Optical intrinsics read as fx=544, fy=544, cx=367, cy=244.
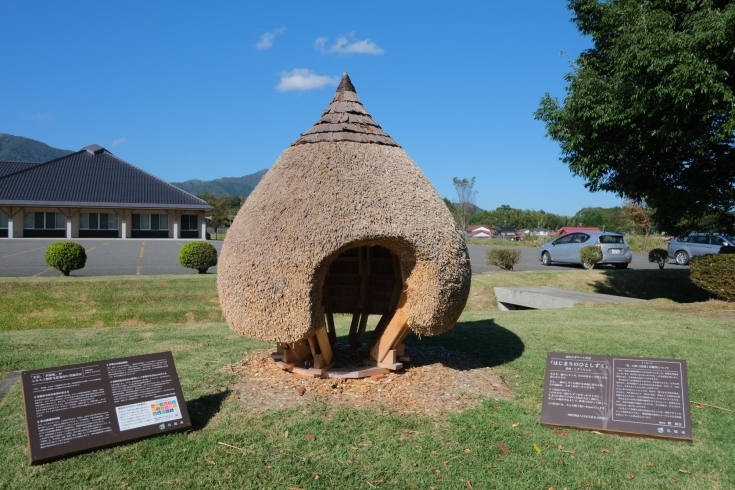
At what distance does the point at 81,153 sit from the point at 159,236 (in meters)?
11.1

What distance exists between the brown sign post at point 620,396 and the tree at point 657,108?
8354 mm

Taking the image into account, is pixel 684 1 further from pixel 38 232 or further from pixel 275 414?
pixel 38 232

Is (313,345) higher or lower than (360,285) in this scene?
lower

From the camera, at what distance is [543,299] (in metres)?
14.7

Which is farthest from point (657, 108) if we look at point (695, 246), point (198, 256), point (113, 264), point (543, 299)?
point (113, 264)

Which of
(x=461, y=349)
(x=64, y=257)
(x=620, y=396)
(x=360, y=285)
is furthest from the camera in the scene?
(x=64, y=257)

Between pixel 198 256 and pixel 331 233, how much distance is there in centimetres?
1367

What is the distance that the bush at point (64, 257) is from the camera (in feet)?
55.1

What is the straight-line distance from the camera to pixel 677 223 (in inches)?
611

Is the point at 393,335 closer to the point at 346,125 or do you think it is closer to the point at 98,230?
the point at 346,125

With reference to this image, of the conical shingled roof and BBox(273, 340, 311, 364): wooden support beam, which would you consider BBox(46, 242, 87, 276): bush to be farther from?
the conical shingled roof

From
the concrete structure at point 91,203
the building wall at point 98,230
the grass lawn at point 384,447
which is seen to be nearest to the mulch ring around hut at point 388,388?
the grass lawn at point 384,447

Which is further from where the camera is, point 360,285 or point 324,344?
point 360,285

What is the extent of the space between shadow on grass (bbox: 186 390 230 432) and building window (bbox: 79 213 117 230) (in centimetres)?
3908
